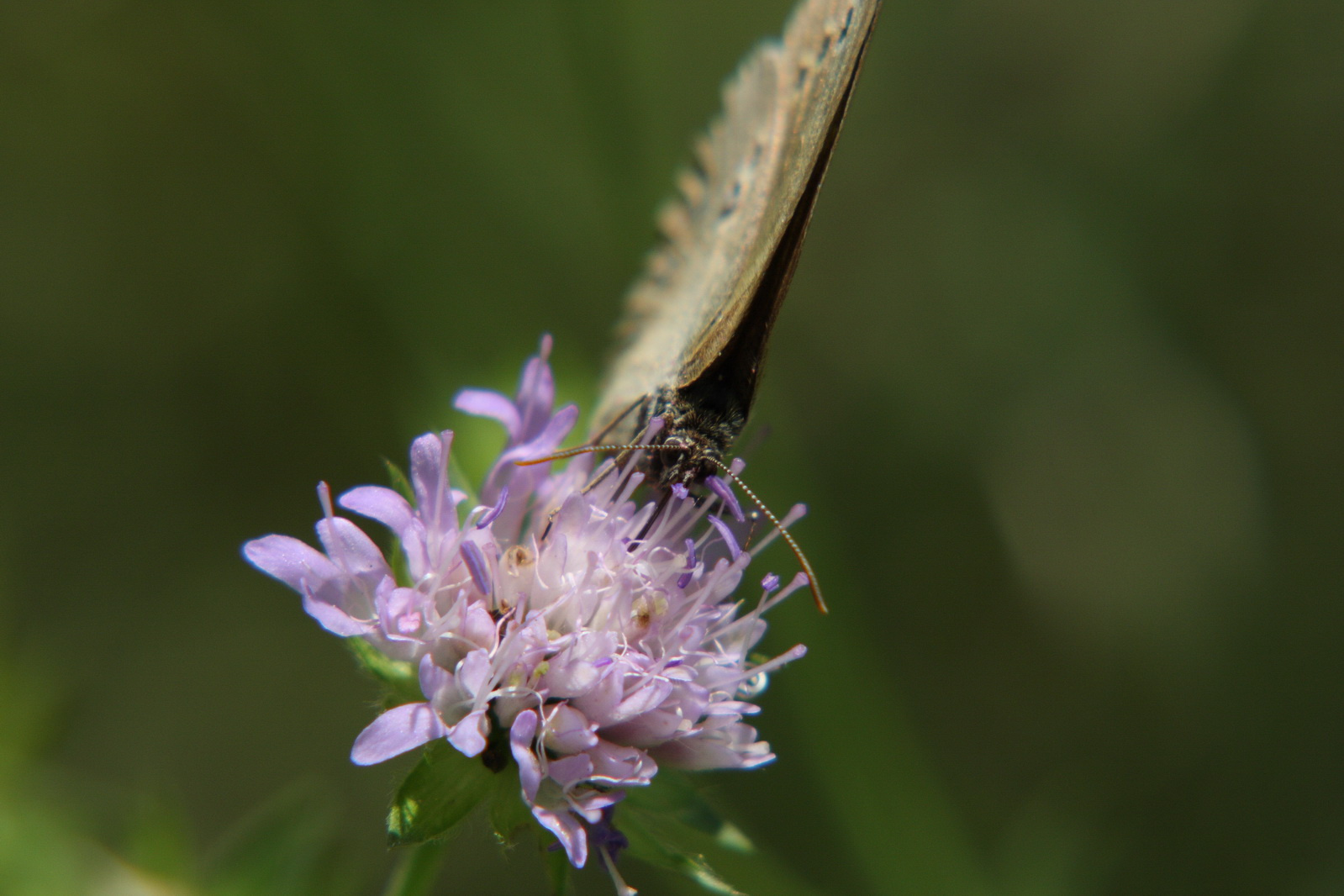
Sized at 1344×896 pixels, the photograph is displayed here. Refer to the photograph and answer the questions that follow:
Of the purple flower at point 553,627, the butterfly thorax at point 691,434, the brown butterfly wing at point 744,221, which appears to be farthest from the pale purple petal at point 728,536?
the brown butterfly wing at point 744,221

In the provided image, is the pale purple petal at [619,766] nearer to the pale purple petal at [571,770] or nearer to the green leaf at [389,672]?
the pale purple petal at [571,770]

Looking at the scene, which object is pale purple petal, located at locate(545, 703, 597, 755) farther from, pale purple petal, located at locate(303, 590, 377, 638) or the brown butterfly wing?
the brown butterfly wing

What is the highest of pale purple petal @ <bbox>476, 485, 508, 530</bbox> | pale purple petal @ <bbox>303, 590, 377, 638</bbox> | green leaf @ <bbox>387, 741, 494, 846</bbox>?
pale purple petal @ <bbox>476, 485, 508, 530</bbox>

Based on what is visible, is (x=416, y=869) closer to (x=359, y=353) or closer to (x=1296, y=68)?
(x=359, y=353)

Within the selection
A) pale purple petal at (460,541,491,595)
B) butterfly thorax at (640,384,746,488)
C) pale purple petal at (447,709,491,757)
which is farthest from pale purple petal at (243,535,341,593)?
butterfly thorax at (640,384,746,488)

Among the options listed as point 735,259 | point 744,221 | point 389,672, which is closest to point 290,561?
point 389,672

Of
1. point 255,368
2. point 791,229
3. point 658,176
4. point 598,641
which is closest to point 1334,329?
point 658,176

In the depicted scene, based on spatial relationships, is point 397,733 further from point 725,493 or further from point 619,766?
point 725,493
